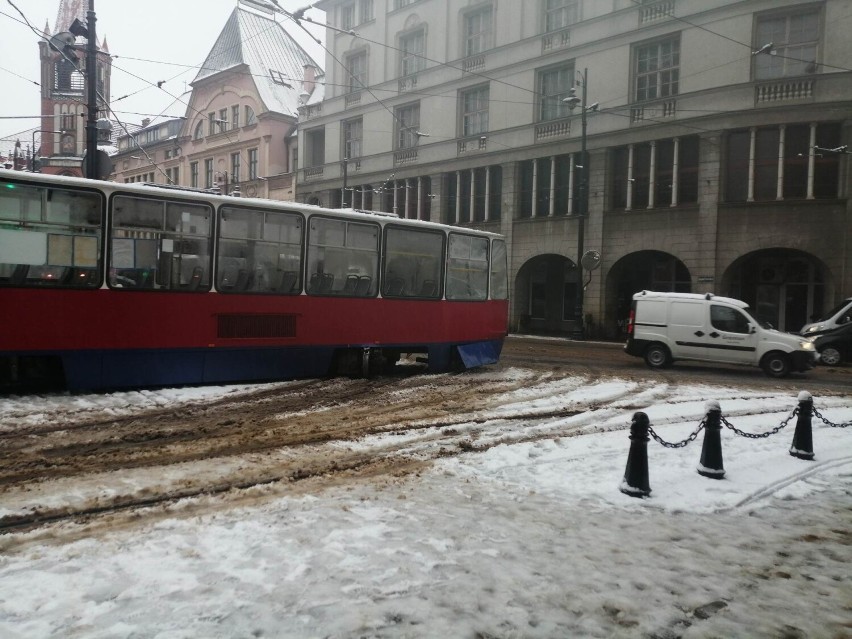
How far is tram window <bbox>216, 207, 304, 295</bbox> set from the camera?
10992mm

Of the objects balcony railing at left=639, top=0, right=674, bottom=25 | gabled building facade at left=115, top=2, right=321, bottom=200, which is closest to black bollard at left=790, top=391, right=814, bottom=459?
balcony railing at left=639, top=0, right=674, bottom=25

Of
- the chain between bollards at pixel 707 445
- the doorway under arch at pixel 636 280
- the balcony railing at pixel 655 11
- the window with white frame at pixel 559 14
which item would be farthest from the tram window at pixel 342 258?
the window with white frame at pixel 559 14

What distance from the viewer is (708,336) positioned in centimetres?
1603

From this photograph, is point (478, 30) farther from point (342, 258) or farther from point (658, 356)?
point (342, 258)

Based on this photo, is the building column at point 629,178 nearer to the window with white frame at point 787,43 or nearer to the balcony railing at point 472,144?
the window with white frame at point 787,43

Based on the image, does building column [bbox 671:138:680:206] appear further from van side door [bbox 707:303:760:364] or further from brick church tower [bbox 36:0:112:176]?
brick church tower [bbox 36:0:112:176]

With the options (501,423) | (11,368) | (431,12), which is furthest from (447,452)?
(431,12)

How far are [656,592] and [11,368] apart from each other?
909cm

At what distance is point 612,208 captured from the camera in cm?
2742

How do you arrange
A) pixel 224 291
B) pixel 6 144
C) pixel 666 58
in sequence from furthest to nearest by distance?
pixel 6 144 < pixel 666 58 < pixel 224 291

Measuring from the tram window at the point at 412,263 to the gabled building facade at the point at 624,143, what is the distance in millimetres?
10807

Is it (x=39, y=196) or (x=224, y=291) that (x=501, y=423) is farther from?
(x=39, y=196)

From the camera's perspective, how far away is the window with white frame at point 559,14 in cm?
2911

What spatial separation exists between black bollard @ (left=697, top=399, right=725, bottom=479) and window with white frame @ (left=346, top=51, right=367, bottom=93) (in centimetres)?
3574
